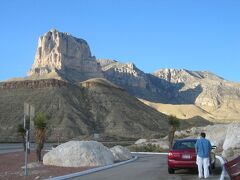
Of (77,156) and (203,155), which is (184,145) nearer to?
(203,155)

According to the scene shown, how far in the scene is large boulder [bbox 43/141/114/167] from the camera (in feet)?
80.7

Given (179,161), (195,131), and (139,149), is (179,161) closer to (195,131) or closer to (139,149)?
(139,149)

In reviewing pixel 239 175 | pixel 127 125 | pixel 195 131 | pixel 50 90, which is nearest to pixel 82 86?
pixel 50 90

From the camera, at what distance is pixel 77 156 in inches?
973

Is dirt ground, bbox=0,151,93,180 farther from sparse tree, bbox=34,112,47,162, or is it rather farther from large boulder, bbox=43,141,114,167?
sparse tree, bbox=34,112,47,162

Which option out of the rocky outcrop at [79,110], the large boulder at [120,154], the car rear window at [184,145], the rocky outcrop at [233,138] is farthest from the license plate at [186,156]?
the rocky outcrop at [79,110]

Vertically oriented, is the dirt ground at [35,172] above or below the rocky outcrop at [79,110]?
below

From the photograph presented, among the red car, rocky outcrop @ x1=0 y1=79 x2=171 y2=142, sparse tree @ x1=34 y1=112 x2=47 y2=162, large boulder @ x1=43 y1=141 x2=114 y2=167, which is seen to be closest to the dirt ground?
large boulder @ x1=43 y1=141 x2=114 y2=167

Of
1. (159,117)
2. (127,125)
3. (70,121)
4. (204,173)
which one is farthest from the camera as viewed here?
(159,117)

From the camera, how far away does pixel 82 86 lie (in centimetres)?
12738

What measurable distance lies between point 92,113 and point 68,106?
7.73 metres

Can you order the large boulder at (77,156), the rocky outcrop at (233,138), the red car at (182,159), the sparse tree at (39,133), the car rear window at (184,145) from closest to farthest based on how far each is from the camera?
1. the red car at (182,159)
2. the car rear window at (184,145)
3. the large boulder at (77,156)
4. the sparse tree at (39,133)
5. the rocky outcrop at (233,138)

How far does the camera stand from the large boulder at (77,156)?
24.6 meters

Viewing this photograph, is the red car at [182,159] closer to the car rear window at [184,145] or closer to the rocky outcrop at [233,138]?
the car rear window at [184,145]
